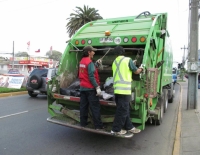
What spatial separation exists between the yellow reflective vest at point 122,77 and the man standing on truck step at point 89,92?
1.35 feet

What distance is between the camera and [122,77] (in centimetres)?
405

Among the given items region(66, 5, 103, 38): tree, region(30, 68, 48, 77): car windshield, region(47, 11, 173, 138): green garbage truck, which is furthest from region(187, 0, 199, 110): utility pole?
region(66, 5, 103, 38): tree

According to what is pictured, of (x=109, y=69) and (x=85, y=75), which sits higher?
(x=109, y=69)

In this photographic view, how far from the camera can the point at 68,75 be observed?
18.1 feet

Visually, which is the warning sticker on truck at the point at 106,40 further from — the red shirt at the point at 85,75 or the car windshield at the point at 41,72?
the car windshield at the point at 41,72

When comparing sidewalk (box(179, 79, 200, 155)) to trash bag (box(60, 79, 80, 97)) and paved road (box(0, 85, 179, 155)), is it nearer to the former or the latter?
paved road (box(0, 85, 179, 155))

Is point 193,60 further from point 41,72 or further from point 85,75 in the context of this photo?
point 41,72

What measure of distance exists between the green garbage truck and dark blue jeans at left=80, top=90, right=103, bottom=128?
125mm

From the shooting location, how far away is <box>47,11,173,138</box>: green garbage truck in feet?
14.3

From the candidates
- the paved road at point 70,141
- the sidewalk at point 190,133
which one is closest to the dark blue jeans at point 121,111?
the paved road at point 70,141

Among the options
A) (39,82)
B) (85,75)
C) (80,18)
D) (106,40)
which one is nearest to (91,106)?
(85,75)

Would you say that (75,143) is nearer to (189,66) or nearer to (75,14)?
(189,66)

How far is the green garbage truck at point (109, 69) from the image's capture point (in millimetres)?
4367

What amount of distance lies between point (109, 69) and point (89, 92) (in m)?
1.42
